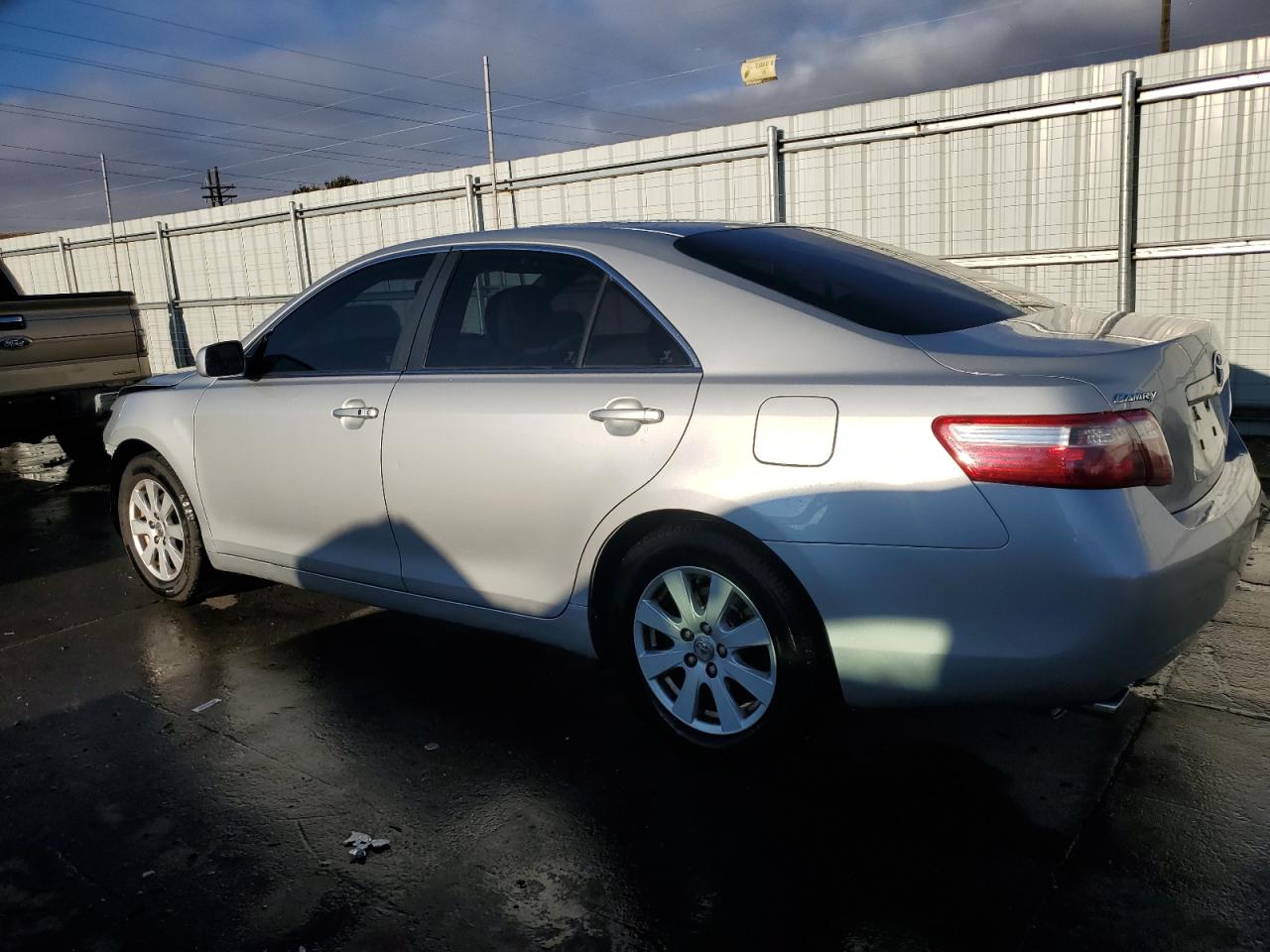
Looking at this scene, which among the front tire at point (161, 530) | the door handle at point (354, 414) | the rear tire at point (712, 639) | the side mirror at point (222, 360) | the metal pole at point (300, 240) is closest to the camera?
the rear tire at point (712, 639)

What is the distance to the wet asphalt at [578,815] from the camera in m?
2.51

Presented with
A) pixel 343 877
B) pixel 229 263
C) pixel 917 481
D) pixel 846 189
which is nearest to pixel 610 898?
pixel 343 877

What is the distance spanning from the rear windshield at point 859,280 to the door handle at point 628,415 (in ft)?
1.69

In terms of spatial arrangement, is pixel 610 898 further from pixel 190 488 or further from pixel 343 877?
pixel 190 488

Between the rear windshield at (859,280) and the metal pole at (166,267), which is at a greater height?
the metal pole at (166,267)

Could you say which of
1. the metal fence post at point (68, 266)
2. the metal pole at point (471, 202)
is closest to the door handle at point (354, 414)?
the metal pole at point (471, 202)

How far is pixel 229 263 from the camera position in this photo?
599 inches

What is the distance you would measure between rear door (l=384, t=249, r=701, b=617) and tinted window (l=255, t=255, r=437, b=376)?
195 mm

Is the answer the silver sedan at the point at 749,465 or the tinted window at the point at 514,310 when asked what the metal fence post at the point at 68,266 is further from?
the tinted window at the point at 514,310

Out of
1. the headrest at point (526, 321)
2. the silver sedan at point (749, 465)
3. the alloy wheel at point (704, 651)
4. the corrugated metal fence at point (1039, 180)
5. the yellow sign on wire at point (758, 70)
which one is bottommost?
the alloy wheel at point (704, 651)

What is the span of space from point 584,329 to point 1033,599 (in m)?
1.67

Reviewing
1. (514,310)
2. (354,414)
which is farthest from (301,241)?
(514,310)

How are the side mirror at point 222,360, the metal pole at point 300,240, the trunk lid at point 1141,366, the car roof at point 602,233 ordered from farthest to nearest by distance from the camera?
the metal pole at point 300,240 → the side mirror at point 222,360 → the car roof at point 602,233 → the trunk lid at point 1141,366

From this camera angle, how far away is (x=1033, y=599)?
258 centimetres
